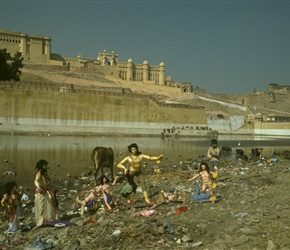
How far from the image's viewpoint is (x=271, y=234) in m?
4.74

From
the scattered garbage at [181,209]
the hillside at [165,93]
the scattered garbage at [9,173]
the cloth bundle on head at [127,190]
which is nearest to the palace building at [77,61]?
the hillside at [165,93]

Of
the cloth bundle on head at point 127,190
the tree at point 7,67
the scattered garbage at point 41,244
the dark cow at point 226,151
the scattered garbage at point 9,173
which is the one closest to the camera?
the scattered garbage at point 41,244

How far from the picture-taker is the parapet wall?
35.2 meters

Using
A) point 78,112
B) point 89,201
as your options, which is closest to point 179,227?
point 89,201

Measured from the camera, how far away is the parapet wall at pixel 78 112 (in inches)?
1388

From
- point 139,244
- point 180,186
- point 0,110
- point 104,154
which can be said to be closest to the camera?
point 139,244

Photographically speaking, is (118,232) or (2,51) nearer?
(118,232)

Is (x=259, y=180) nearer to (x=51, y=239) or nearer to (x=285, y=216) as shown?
(x=285, y=216)

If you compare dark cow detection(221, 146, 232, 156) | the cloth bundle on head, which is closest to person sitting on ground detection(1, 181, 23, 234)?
the cloth bundle on head

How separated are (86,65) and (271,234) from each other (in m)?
63.6

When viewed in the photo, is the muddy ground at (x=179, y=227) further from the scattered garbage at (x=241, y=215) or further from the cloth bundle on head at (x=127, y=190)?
the cloth bundle on head at (x=127, y=190)

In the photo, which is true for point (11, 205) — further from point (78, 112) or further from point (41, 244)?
point (78, 112)

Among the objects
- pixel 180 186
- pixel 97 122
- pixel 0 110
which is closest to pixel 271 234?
pixel 180 186

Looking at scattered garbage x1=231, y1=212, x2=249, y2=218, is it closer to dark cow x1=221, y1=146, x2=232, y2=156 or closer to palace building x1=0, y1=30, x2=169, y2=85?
dark cow x1=221, y1=146, x2=232, y2=156
